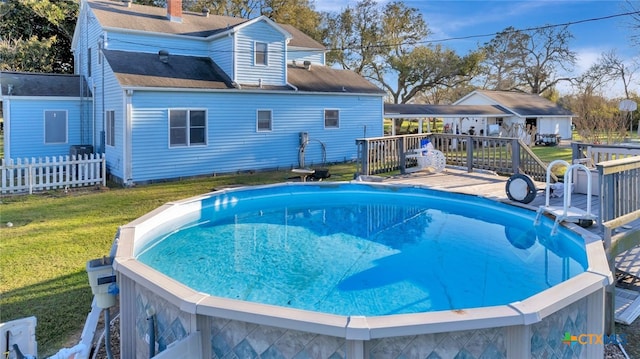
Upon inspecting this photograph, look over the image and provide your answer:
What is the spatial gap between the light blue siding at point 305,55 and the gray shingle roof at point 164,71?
4.77 metres

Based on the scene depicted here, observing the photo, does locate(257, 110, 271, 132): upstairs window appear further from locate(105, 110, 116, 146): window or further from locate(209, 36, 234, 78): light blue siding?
locate(105, 110, 116, 146): window

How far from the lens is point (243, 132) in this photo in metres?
15.2

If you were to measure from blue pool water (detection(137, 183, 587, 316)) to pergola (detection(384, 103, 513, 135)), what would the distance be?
15.3 m

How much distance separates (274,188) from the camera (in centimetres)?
971

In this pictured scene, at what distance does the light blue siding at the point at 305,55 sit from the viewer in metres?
19.7

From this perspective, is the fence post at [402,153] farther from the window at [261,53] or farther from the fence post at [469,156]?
the window at [261,53]

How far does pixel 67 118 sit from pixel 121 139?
392cm

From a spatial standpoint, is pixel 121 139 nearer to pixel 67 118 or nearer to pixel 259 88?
pixel 67 118

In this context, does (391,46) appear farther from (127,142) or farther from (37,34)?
(127,142)

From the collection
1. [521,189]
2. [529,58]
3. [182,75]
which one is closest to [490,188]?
[521,189]

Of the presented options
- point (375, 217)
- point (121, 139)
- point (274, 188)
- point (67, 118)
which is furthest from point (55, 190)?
point (375, 217)

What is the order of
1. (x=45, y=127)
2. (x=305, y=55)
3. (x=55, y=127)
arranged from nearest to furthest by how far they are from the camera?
1. (x=45, y=127)
2. (x=55, y=127)
3. (x=305, y=55)

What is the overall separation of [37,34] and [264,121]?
16150 millimetres

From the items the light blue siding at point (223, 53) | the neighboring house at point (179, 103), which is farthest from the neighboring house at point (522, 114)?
the light blue siding at point (223, 53)
